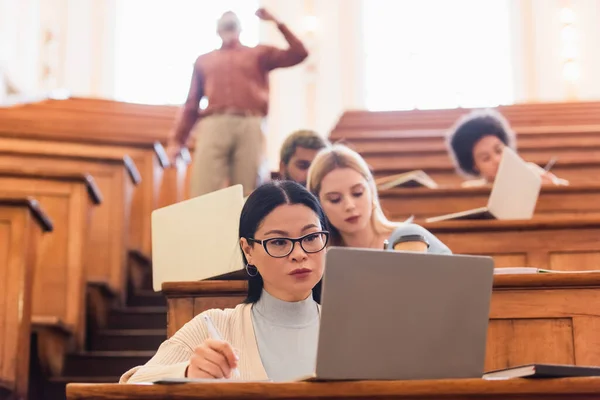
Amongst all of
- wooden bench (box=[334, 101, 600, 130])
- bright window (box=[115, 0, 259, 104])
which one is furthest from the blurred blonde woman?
bright window (box=[115, 0, 259, 104])

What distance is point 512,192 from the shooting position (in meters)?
2.22

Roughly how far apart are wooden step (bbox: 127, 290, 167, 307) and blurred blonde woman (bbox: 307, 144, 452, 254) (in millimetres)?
1144

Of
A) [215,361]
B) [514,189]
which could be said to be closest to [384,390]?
[215,361]

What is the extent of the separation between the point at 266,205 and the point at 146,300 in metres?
1.61

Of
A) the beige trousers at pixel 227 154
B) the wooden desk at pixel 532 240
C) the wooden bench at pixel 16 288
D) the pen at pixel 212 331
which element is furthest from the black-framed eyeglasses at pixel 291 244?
the beige trousers at pixel 227 154

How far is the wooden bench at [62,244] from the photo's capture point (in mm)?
2527

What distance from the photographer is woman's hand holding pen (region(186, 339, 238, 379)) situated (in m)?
1.05

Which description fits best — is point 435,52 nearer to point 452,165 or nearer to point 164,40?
point 164,40

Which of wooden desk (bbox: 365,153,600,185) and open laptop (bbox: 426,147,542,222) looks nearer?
open laptop (bbox: 426,147,542,222)

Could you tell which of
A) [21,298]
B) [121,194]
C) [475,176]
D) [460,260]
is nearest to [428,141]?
[475,176]

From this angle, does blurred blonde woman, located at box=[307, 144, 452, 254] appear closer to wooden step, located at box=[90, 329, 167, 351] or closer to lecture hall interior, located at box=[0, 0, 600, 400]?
lecture hall interior, located at box=[0, 0, 600, 400]

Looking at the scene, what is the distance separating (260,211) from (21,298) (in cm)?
99

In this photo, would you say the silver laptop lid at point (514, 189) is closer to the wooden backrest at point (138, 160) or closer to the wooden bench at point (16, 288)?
the wooden bench at point (16, 288)

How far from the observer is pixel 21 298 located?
6.92 ft
